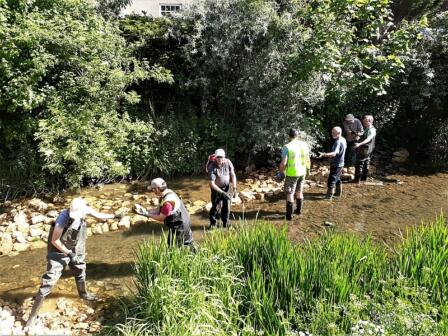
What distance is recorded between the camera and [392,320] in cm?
375

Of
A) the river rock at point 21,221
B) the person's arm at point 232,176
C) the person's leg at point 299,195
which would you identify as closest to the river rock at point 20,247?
the river rock at point 21,221

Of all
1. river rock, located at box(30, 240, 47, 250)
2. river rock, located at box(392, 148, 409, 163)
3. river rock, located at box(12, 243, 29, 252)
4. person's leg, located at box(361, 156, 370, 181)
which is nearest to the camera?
river rock, located at box(12, 243, 29, 252)

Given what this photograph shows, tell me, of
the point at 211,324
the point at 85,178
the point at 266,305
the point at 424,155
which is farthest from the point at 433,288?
the point at 424,155

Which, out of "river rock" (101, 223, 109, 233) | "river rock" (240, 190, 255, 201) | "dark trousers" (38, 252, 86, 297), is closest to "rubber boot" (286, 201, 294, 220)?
"river rock" (240, 190, 255, 201)

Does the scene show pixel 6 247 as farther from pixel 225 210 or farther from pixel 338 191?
pixel 338 191

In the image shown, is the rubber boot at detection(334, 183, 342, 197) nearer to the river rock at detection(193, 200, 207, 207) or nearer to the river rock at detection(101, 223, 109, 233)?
the river rock at detection(193, 200, 207, 207)

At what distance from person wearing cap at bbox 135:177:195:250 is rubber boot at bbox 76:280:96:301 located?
57.0 inches

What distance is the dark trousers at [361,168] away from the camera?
9.95 metres

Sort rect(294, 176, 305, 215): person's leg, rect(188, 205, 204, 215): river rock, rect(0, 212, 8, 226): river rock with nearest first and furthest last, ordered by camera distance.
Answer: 1. rect(0, 212, 8, 226): river rock
2. rect(294, 176, 305, 215): person's leg
3. rect(188, 205, 204, 215): river rock

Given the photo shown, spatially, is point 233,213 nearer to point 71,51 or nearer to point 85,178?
point 85,178

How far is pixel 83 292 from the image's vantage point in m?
5.51

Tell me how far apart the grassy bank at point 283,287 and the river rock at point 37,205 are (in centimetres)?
483

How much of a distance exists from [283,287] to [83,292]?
309cm

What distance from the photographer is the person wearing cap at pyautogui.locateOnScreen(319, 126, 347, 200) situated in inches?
332
